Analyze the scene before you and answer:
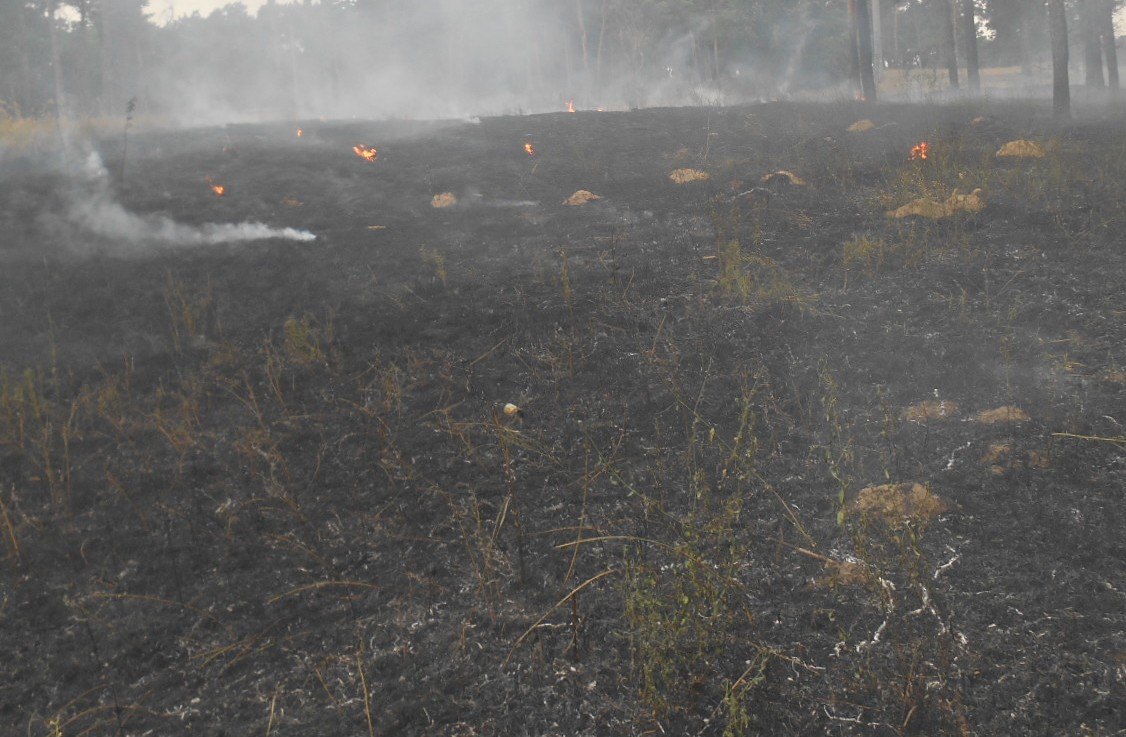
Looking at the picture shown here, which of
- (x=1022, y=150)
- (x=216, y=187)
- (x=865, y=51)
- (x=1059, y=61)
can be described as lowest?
Answer: (x=1022, y=150)

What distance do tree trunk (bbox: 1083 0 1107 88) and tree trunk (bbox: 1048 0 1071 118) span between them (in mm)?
5199

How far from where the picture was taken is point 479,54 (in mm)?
32625

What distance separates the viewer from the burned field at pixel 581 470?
2518 millimetres

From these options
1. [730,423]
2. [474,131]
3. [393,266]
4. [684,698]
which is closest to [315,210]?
[393,266]

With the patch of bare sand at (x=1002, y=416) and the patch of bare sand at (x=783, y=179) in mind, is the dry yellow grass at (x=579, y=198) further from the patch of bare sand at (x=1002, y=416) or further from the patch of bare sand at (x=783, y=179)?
the patch of bare sand at (x=1002, y=416)

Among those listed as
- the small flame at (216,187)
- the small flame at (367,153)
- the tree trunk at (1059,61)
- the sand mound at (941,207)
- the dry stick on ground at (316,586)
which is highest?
the tree trunk at (1059,61)

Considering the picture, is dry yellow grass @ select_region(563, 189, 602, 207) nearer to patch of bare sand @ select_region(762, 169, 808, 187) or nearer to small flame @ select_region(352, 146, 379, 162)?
patch of bare sand @ select_region(762, 169, 808, 187)

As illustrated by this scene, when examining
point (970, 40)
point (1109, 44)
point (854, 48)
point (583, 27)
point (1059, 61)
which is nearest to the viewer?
point (1059, 61)

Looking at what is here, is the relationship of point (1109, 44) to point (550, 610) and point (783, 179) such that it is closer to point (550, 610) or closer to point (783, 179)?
point (783, 179)

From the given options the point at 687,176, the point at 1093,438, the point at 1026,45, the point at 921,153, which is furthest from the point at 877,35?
the point at 1093,438

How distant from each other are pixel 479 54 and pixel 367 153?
2544 centimetres

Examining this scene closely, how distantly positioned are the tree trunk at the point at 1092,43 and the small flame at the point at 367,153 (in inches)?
574

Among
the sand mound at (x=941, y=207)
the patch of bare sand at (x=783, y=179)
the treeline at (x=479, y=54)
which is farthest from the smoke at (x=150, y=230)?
the treeline at (x=479, y=54)

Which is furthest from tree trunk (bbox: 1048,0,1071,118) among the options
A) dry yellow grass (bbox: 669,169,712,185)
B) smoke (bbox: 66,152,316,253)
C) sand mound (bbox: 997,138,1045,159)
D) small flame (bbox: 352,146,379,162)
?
smoke (bbox: 66,152,316,253)
